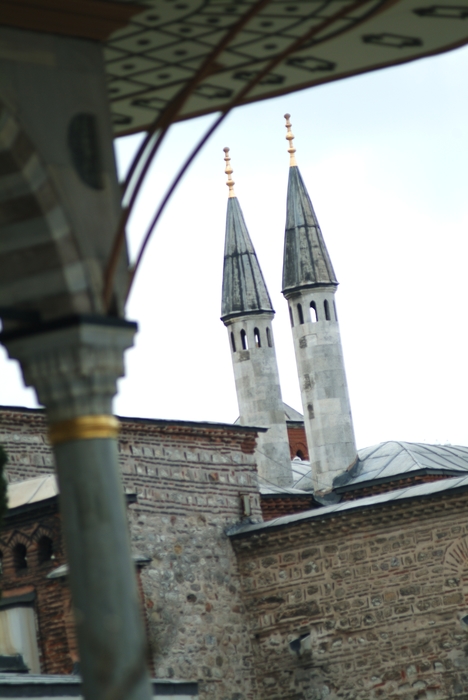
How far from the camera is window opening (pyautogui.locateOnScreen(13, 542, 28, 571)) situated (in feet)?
51.8

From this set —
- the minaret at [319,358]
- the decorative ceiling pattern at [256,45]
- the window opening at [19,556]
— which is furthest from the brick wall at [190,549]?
the decorative ceiling pattern at [256,45]

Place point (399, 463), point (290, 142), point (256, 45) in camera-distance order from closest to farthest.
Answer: point (256, 45)
point (399, 463)
point (290, 142)

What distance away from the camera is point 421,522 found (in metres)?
17.5

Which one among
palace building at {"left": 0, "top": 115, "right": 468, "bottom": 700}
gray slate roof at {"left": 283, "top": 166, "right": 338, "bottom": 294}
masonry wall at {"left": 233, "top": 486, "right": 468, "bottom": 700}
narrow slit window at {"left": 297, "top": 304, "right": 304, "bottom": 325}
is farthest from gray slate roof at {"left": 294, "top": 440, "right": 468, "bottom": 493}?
masonry wall at {"left": 233, "top": 486, "right": 468, "bottom": 700}

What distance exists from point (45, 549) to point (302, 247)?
1484 centimetres

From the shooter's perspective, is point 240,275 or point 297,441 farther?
point 297,441

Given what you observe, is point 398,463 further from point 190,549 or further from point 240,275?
point 190,549

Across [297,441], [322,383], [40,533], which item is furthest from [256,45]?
[297,441]

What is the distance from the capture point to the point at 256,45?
17.5 feet

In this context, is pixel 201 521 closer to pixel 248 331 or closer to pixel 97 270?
pixel 248 331

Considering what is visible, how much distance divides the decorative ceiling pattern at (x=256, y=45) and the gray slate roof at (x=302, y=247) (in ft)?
76.9

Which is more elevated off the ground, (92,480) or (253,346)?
(253,346)

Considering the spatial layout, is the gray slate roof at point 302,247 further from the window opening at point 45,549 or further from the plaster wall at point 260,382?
the window opening at point 45,549

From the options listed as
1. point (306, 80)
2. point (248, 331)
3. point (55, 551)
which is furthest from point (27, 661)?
point (248, 331)
